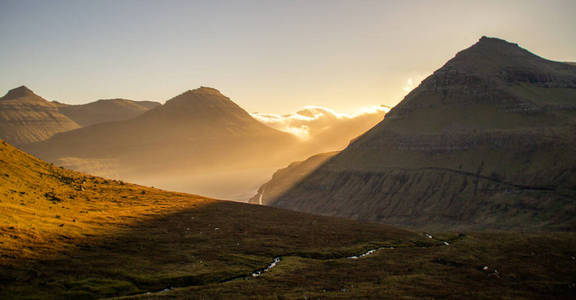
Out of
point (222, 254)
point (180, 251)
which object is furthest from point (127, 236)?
point (222, 254)

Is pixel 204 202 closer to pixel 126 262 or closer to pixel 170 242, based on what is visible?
pixel 170 242

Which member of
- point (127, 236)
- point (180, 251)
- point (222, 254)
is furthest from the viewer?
point (127, 236)

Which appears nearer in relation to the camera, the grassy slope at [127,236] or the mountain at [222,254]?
the mountain at [222,254]

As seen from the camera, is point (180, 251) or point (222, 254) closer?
point (180, 251)

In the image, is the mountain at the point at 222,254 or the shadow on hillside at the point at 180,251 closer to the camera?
the shadow on hillside at the point at 180,251

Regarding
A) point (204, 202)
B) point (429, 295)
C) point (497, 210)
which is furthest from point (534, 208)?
point (429, 295)

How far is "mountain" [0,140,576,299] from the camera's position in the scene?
52125 millimetres

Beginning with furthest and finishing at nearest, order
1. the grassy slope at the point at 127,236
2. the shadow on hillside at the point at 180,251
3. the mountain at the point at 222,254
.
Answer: the grassy slope at the point at 127,236
the mountain at the point at 222,254
the shadow on hillside at the point at 180,251

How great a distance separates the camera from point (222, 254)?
6975 cm

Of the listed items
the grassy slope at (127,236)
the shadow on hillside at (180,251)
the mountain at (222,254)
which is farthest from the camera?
the grassy slope at (127,236)

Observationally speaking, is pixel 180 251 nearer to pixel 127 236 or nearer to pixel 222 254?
pixel 222 254

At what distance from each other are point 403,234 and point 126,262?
66744 millimetres

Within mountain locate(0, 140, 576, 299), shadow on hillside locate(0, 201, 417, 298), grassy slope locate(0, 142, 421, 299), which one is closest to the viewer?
shadow on hillside locate(0, 201, 417, 298)

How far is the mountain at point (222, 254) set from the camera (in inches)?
2052
